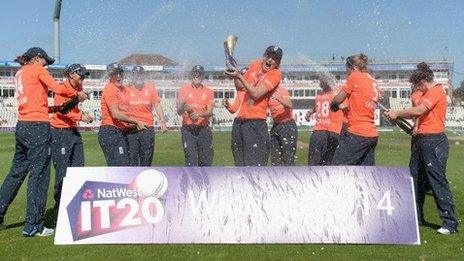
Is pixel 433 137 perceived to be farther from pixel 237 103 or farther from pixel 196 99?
pixel 196 99

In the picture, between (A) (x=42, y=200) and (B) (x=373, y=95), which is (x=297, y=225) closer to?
(B) (x=373, y=95)

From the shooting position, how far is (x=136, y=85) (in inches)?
391

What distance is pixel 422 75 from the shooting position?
7.66 metres

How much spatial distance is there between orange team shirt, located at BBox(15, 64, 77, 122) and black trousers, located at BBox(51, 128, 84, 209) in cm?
141

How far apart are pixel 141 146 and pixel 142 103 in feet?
2.39

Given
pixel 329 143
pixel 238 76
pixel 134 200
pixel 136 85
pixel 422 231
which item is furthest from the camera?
pixel 329 143

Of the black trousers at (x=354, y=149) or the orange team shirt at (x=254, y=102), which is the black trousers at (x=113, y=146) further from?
the black trousers at (x=354, y=149)

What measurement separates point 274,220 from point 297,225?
26 cm

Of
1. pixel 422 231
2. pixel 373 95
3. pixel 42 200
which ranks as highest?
pixel 373 95

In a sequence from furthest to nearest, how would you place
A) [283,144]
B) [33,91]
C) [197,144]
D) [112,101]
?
1. [283,144]
2. [197,144]
3. [112,101]
4. [33,91]

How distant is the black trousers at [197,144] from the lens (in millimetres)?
9961

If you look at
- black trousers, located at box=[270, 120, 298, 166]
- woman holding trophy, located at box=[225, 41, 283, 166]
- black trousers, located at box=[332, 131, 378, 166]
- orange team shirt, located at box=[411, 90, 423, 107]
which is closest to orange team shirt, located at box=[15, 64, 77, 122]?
woman holding trophy, located at box=[225, 41, 283, 166]

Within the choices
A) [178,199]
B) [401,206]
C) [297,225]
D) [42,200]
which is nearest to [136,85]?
[42,200]

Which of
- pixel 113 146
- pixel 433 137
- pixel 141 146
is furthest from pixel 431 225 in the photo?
pixel 113 146
